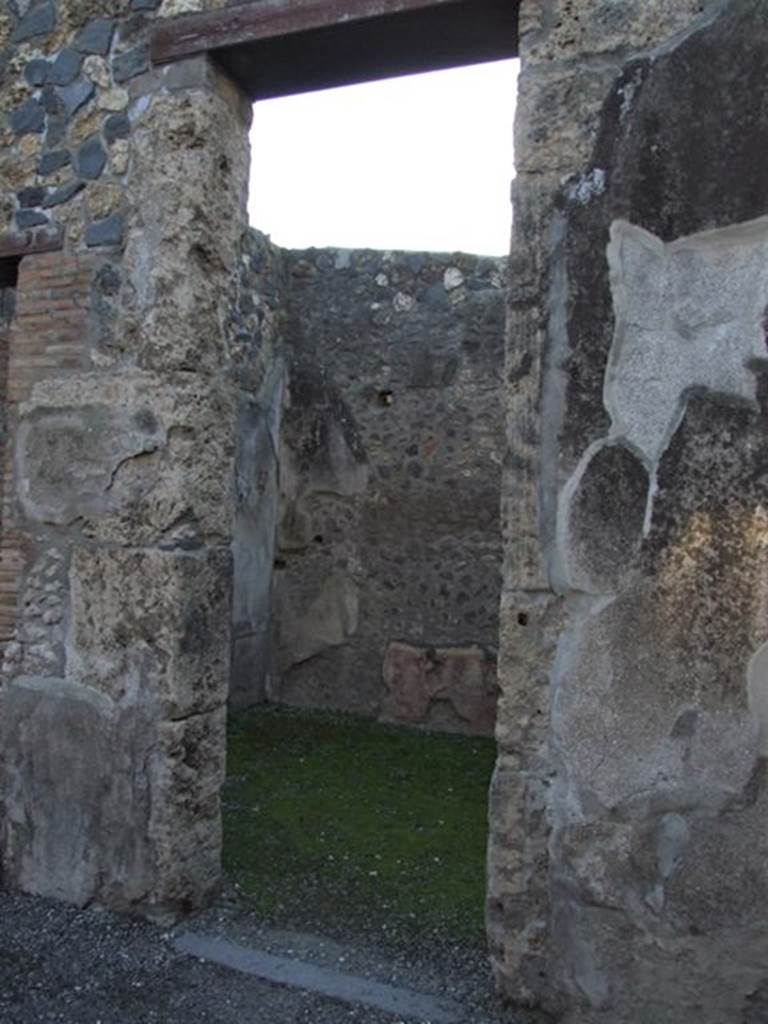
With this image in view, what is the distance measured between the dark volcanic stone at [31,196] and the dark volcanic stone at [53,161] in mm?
58

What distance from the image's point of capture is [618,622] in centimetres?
252

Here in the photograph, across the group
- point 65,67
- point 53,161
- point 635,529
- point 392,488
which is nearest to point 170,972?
point 635,529

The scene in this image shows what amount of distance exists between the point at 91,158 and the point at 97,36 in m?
0.40

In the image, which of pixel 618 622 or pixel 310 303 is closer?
pixel 618 622

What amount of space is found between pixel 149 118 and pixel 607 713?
2.29m

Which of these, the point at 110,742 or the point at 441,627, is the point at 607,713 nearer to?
the point at 110,742

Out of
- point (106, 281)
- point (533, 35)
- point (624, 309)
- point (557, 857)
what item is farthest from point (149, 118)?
point (557, 857)

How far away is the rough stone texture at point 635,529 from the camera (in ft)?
7.85

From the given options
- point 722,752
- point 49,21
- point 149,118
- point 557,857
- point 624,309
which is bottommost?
point 557,857

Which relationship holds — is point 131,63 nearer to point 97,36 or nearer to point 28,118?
point 97,36

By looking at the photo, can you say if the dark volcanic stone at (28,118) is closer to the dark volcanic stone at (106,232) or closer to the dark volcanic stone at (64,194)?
the dark volcanic stone at (64,194)

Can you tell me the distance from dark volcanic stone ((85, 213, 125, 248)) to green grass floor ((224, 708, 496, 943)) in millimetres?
2217

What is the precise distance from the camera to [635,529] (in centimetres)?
251

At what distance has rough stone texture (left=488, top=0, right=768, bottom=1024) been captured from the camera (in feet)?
7.85
